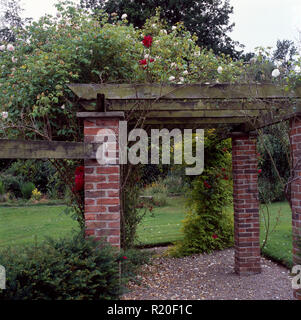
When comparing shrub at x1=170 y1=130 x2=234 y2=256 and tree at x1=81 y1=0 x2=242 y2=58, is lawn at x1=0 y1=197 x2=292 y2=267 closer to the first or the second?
shrub at x1=170 y1=130 x2=234 y2=256

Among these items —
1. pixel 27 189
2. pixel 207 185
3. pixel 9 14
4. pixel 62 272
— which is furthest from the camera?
pixel 9 14

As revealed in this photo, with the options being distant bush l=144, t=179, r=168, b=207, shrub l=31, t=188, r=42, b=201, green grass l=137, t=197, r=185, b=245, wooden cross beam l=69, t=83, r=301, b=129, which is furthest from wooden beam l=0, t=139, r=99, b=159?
shrub l=31, t=188, r=42, b=201

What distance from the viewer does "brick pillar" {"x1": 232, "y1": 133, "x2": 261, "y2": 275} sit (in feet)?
16.0

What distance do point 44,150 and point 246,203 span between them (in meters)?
3.18

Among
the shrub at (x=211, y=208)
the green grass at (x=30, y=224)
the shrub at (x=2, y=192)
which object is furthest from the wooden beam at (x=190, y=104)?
the shrub at (x=2, y=192)

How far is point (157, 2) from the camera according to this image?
48.9 ft

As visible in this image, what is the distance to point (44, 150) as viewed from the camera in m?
2.91

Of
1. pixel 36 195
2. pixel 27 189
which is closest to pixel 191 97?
pixel 36 195

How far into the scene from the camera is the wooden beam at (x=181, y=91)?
10.4 ft

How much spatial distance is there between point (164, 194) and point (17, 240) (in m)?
5.63

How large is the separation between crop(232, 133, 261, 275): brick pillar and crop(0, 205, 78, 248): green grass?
11.8 feet

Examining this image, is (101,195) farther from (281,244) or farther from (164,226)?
(164,226)

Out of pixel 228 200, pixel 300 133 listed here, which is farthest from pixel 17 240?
pixel 300 133

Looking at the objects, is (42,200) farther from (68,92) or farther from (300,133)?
(300,133)
